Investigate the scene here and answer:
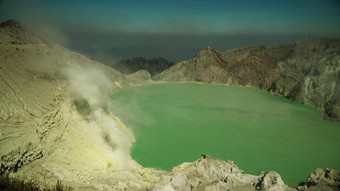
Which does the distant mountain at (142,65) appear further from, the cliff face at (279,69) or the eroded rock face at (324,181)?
the eroded rock face at (324,181)

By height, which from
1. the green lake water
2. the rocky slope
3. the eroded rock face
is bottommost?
the green lake water

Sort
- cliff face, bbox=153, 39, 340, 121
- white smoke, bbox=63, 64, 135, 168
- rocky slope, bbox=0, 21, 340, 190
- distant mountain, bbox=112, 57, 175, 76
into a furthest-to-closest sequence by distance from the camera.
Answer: distant mountain, bbox=112, 57, 175, 76
cliff face, bbox=153, 39, 340, 121
white smoke, bbox=63, 64, 135, 168
rocky slope, bbox=0, 21, 340, 190

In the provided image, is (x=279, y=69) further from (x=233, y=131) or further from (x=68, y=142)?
(x=68, y=142)

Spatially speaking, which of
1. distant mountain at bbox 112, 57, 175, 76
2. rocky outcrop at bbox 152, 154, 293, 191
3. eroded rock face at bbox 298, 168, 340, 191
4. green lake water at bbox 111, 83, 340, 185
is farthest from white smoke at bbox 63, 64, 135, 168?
distant mountain at bbox 112, 57, 175, 76

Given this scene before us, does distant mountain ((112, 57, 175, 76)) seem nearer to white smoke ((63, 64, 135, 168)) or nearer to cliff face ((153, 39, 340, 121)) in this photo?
cliff face ((153, 39, 340, 121))

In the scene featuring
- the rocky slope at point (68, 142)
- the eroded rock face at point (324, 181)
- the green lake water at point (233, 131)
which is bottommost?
the green lake water at point (233, 131)

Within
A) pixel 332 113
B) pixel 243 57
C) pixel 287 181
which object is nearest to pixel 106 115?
pixel 287 181

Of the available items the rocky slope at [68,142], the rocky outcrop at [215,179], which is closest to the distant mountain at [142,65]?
the rocky slope at [68,142]
